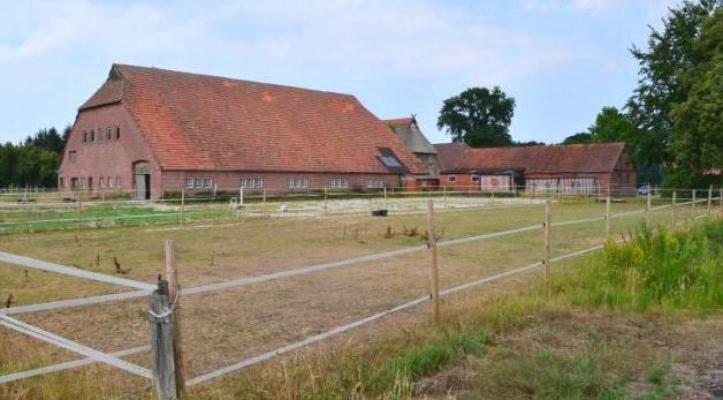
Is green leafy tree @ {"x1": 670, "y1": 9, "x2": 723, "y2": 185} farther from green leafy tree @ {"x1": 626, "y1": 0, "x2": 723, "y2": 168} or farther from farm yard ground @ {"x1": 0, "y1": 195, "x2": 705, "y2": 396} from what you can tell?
farm yard ground @ {"x1": 0, "y1": 195, "x2": 705, "y2": 396}

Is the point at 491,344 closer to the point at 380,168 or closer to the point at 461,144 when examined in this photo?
the point at 380,168

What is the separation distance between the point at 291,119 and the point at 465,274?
4224cm

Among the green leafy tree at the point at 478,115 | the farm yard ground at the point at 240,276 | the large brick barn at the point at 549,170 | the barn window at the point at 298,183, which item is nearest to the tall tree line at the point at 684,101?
the large brick barn at the point at 549,170

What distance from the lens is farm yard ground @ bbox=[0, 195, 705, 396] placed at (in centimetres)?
647

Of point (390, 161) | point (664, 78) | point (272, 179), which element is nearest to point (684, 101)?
point (664, 78)

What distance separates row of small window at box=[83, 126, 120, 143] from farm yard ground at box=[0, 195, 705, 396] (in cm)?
2578

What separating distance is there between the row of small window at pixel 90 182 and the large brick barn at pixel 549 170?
27744 mm

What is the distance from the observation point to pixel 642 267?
8.11 metres

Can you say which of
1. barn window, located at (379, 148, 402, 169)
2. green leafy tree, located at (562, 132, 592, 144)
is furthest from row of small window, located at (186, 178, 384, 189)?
green leafy tree, located at (562, 132, 592, 144)

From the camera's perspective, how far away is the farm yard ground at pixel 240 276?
6.47 metres

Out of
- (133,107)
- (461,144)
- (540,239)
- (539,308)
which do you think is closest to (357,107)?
(133,107)

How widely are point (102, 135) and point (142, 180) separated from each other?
21.6 feet

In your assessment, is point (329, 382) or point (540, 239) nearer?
point (329, 382)

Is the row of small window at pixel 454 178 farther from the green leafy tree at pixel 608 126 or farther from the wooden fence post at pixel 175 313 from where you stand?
the wooden fence post at pixel 175 313
